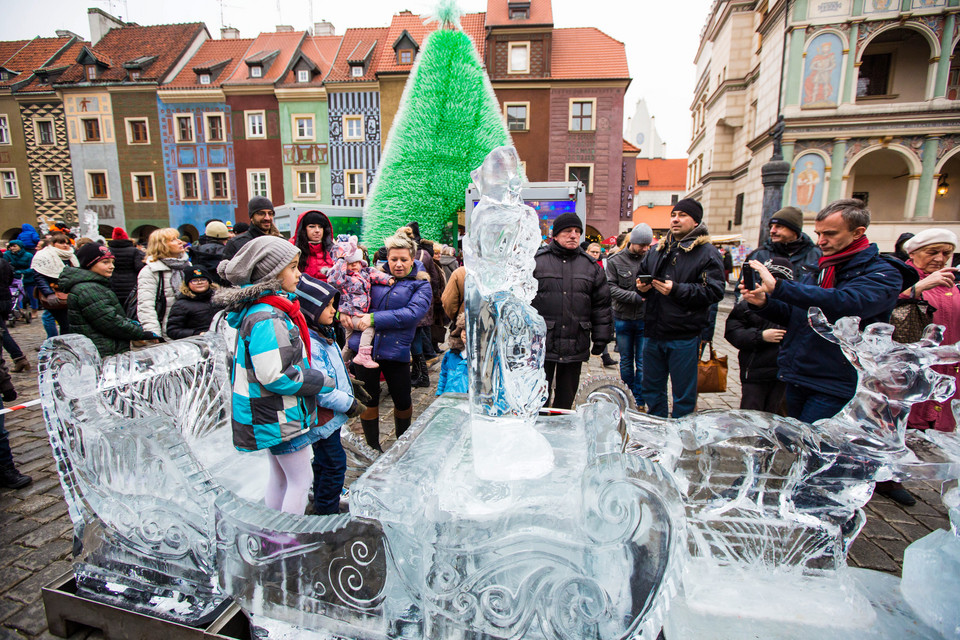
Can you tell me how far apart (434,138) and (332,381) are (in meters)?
8.58

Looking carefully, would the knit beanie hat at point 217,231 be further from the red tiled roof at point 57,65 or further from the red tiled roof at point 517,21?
the red tiled roof at point 57,65

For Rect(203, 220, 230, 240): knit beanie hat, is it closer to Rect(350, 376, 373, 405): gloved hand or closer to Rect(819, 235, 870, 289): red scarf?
Rect(350, 376, 373, 405): gloved hand

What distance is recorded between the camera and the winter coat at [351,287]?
341 centimetres

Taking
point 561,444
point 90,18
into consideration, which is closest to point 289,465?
point 561,444

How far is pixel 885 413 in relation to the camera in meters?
1.61

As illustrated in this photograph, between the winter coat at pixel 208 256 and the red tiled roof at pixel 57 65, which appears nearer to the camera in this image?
the winter coat at pixel 208 256

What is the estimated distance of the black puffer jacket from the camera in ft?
10.8

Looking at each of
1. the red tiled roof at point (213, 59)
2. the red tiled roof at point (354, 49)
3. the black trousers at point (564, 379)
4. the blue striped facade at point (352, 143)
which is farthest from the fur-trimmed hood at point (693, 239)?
the red tiled roof at point (213, 59)

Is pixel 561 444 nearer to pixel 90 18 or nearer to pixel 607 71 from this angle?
pixel 607 71

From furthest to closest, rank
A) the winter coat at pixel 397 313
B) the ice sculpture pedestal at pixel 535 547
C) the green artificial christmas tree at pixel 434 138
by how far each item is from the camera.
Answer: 1. the green artificial christmas tree at pixel 434 138
2. the winter coat at pixel 397 313
3. the ice sculpture pedestal at pixel 535 547

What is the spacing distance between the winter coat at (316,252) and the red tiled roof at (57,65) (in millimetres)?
27984

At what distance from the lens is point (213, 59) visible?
73.0 ft

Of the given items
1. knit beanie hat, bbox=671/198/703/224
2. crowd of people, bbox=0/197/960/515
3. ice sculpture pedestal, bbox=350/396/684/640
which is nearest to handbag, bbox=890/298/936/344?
crowd of people, bbox=0/197/960/515

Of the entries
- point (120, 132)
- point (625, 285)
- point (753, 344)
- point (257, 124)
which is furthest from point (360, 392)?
point (120, 132)
